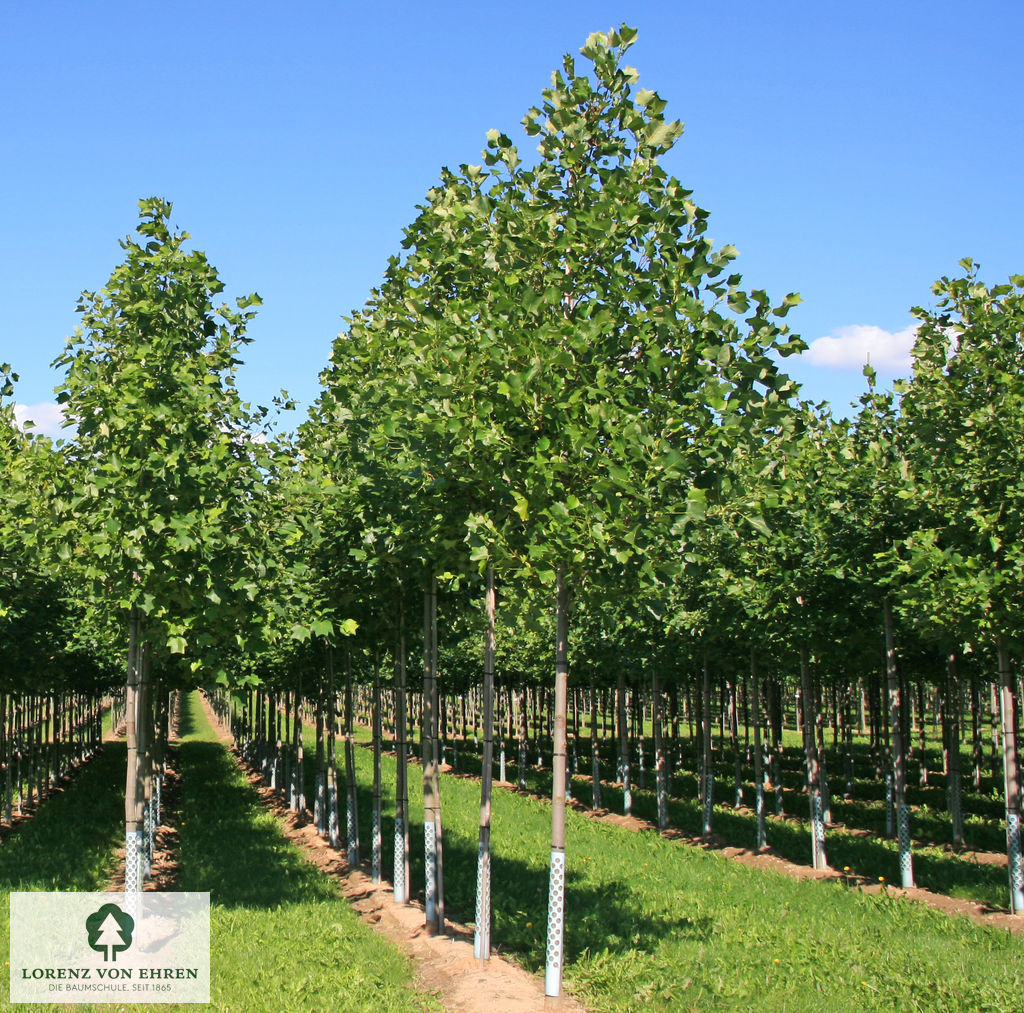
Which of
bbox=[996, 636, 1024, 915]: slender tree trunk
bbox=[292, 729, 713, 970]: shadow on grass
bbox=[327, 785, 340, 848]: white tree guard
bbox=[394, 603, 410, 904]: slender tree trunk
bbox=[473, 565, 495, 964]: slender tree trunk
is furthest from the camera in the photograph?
bbox=[327, 785, 340, 848]: white tree guard

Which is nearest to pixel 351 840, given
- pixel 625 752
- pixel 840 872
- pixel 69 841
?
pixel 69 841

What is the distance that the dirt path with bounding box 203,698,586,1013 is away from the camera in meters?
8.62

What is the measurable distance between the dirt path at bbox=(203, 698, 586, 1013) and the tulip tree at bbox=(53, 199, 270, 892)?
3346 mm

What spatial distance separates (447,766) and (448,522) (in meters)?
31.7

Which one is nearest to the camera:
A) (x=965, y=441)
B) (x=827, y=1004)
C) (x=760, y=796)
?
(x=827, y=1004)

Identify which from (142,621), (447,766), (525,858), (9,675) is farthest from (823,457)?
(447,766)

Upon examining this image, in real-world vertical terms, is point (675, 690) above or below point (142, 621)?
below

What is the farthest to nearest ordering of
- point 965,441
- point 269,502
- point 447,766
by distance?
point 447,766
point 965,441
point 269,502

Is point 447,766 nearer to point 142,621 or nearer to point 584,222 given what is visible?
point 142,621

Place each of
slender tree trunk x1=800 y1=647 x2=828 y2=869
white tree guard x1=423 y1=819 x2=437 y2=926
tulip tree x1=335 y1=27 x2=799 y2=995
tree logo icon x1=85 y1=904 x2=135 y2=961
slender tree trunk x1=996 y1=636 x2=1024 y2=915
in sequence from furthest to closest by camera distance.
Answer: slender tree trunk x1=800 y1=647 x2=828 y2=869 < slender tree trunk x1=996 y1=636 x2=1024 y2=915 < white tree guard x1=423 y1=819 x2=437 y2=926 < tree logo icon x1=85 y1=904 x2=135 y2=961 < tulip tree x1=335 y1=27 x2=799 y2=995

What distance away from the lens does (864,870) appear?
18.0 metres

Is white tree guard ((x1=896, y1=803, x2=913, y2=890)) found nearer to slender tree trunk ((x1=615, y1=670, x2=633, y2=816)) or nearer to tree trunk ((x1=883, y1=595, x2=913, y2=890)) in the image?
tree trunk ((x1=883, y1=595, x2=913, y2=890))

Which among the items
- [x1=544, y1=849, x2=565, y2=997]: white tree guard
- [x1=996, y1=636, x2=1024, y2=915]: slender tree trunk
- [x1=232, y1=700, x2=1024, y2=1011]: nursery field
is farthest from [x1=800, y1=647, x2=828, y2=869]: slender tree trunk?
[x1=544, y1=849, x2=565, y2=997]: white tree guard

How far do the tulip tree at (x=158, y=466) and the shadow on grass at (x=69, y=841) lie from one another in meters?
6.09
